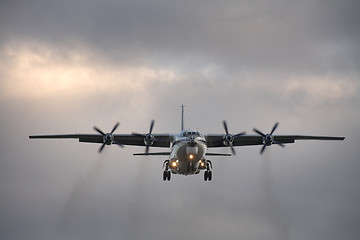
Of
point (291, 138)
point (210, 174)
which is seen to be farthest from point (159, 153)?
point (291, 138)

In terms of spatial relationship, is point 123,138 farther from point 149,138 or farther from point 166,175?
point 166,175

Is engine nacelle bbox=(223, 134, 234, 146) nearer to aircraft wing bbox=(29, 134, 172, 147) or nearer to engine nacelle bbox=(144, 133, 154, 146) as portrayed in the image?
aircraft wing bbox=(29, 134, 172, 147)

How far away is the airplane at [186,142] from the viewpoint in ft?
144

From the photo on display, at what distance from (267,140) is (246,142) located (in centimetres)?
543

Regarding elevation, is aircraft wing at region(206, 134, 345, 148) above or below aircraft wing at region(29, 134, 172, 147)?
above

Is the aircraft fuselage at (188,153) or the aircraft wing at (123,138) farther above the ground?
the aircraft wing at (123,138)

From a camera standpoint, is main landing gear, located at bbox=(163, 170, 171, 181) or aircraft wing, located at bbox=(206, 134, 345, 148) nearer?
main landing gear, located at bbox=(163, 170, 171, 181)

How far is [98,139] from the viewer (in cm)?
5106

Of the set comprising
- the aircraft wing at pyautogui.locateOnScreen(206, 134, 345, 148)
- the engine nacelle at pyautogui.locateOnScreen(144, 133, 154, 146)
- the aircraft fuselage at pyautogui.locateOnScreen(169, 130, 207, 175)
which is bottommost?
the aircraft fuselage at pyautogui.locateOnScreen(169, 130, 207, 175)

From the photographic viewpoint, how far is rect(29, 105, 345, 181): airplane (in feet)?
144

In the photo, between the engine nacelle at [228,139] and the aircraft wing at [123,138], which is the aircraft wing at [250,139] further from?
the aircraft wing at [123,138]

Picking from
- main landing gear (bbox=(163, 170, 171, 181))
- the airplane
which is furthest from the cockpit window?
main landing gear (bbox=(163, 170, 171, 181))

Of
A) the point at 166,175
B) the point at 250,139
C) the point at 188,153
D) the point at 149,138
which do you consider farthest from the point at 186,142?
the point at 250,139

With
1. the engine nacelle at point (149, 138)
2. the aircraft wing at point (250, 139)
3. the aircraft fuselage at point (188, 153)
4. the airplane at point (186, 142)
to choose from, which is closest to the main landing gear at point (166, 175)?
the airplane at point (186, 142)
